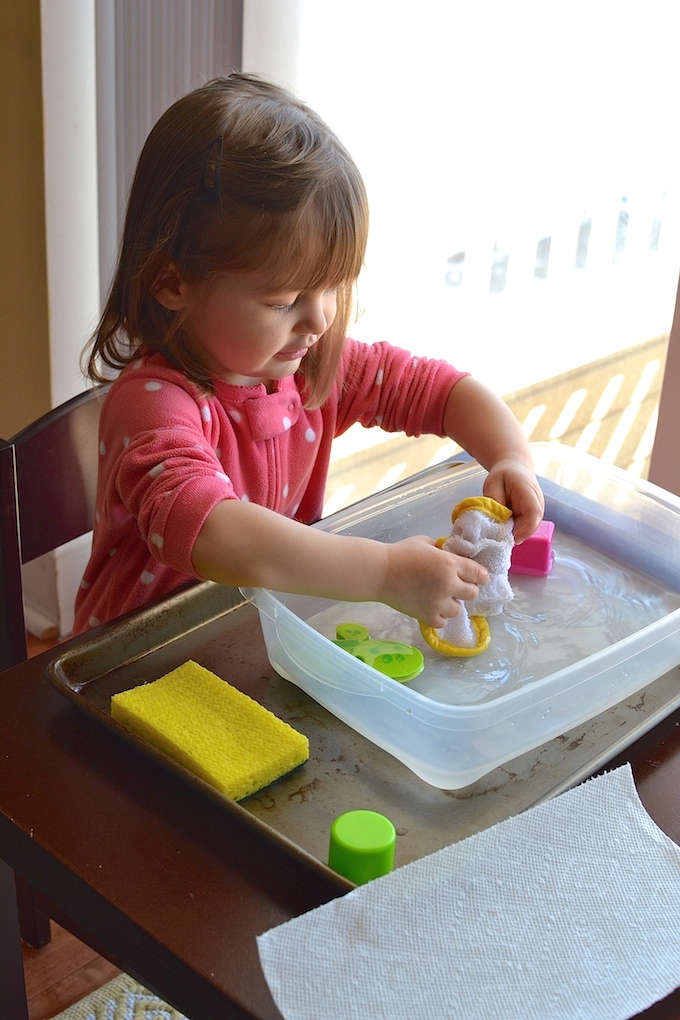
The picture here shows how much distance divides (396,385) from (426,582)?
38 cm

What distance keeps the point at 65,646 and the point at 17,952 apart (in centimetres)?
38

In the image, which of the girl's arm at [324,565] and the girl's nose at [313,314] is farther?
the girl's nose at [313,314]

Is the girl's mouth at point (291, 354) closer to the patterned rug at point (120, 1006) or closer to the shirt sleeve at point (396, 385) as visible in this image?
the shirt sleeve at point (396, 385)

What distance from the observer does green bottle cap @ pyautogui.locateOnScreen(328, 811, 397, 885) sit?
572mm

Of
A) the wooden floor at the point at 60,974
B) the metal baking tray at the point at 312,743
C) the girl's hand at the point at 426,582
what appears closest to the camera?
the metal baking tray at the point at 312,743

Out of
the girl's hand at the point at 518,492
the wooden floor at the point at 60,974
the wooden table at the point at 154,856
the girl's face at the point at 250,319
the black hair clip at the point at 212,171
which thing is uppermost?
the black hair clip at the point at 212,171

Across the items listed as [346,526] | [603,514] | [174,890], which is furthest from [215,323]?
[174,890]

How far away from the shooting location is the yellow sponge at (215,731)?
2.12ft

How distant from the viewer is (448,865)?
57 cm

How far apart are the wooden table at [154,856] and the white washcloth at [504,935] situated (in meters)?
0.03

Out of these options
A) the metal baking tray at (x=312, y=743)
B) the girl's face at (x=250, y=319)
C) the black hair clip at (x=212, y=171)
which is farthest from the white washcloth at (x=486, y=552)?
the black hair clip at (x=212, y=171)

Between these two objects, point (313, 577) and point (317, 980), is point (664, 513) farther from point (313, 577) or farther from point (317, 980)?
point (317, 980)

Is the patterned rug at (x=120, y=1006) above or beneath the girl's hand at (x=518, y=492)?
beneath

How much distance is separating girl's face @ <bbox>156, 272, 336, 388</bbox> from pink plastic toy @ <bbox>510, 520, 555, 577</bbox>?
25 cm
